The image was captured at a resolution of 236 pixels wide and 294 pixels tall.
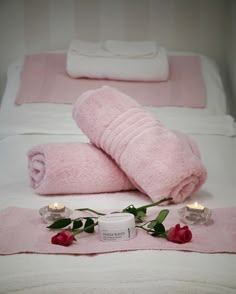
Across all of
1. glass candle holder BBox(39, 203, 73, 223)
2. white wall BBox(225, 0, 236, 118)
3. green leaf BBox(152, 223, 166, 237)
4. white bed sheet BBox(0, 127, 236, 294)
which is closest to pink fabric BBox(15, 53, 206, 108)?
white wall BBox(225, 0, 236, 118)

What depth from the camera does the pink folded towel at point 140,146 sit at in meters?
1.19

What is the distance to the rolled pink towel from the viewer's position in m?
1.24

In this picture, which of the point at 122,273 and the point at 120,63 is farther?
the point at 120,63

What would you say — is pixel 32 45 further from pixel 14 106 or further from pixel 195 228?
pixel 195 228

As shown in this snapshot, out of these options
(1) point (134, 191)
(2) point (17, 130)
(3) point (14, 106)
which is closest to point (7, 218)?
(1) point (134, 191)

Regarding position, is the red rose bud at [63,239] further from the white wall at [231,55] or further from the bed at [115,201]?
the white wall at [231,55]

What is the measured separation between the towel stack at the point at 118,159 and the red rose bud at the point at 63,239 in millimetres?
332

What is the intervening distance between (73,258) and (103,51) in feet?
4.83

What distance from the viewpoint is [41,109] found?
6.52ft

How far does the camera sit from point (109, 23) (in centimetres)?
244

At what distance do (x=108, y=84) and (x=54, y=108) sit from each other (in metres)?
0.25

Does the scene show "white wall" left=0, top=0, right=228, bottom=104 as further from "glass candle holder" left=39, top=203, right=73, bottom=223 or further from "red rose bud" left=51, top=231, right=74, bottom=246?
"red rose bud" left=51, top=231, right=74, bottom=246

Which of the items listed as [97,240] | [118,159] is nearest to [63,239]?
[97,240]

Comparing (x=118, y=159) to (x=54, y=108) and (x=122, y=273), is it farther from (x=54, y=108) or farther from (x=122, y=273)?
(x=54, y=108)
